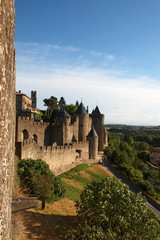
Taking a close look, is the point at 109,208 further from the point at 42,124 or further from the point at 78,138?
the point at 78,138

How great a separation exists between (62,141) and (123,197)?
20.8 meters

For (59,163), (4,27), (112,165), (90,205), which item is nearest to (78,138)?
(112,165)

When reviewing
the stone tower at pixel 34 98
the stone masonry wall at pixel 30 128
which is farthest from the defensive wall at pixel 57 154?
the stone tower at pixel 34 98

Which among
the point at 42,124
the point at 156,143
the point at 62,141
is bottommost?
the point at 156,143

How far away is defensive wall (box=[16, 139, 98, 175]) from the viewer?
18.5 meters

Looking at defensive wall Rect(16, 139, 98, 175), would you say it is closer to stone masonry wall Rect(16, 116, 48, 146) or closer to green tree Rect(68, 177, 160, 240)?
stone masonry wall Rect(16, 116, 48, 146)

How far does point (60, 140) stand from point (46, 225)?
20.2 m

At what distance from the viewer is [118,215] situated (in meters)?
11.4

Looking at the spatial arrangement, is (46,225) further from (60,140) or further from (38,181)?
(60,140)

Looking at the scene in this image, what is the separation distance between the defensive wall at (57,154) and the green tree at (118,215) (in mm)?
8159

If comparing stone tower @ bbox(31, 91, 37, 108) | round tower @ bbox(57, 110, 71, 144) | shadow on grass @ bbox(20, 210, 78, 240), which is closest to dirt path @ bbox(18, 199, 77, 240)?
shadow on grass @ bbox(20, 210, 78, 240)

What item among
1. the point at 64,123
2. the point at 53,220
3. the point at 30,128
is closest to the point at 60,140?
the point at 64,123

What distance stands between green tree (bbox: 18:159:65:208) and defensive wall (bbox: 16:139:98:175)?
170 centimetres

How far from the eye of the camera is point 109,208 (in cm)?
1201
